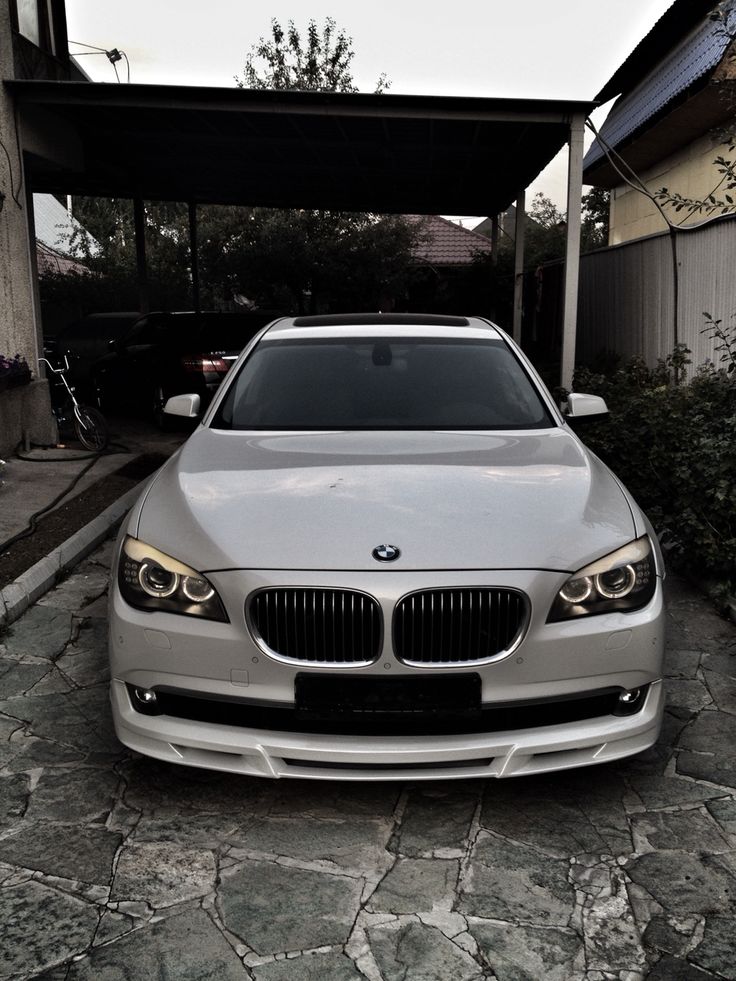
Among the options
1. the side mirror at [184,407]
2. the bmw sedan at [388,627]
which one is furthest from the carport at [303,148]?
the bmw sedan at [388,627]

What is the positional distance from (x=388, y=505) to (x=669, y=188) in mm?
15475

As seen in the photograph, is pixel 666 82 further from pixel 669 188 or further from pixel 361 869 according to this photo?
pixel 361 869

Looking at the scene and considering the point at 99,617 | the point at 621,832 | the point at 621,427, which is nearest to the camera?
the point at 621,832

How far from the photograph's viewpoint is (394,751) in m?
3.06

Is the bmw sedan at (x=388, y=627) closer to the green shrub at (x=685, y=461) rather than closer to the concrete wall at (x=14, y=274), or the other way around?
the green shrub at (x=685, y=461)

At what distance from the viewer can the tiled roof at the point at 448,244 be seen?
3491cm

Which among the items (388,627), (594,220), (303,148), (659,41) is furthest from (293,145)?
(594,220)

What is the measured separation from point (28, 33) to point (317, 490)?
1014 cm

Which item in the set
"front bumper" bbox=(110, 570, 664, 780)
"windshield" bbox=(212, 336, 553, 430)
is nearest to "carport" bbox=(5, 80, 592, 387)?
"windshield" bbox=(212, 336, 553, 430)

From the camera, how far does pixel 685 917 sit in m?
2.79

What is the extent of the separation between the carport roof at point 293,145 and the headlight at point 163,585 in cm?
731

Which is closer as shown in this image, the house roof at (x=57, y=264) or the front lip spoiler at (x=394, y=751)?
the front lip spoiler at (x=394, y=751)

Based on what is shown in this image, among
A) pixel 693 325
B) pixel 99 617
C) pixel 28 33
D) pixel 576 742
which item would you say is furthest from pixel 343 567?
pixel 28 33

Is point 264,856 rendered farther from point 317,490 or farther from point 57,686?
point 57,686
